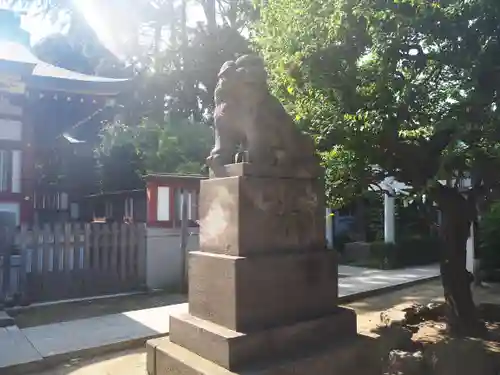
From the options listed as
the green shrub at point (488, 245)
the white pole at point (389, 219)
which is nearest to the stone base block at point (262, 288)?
the green shrub at point (488, 245)

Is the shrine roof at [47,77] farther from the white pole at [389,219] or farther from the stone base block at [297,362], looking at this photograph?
the white pole at [389,219]

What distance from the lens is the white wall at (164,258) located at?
9406mm

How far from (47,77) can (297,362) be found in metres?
9.23

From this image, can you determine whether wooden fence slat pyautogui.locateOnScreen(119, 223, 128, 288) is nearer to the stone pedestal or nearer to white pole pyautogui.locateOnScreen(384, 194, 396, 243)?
the stone pedestal

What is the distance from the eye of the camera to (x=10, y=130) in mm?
10070

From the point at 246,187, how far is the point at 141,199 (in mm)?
10484

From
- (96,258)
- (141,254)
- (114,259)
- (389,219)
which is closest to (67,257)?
(96,258)

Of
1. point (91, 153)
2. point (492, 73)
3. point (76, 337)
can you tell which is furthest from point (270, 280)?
point (91, 153)

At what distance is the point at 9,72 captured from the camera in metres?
9.43

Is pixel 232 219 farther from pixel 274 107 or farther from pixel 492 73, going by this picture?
pixel 492 73

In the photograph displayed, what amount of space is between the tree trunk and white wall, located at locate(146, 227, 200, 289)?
5566mm

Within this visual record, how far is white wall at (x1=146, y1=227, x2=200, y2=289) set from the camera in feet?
30.9

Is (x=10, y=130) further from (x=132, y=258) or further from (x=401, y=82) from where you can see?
(x=401, y=82)

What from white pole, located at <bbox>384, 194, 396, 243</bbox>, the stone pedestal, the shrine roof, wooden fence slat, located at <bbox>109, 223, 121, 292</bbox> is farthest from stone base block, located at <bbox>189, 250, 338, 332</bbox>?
white pole, located at <bbox>384, 194, 396, 243</bbox>
